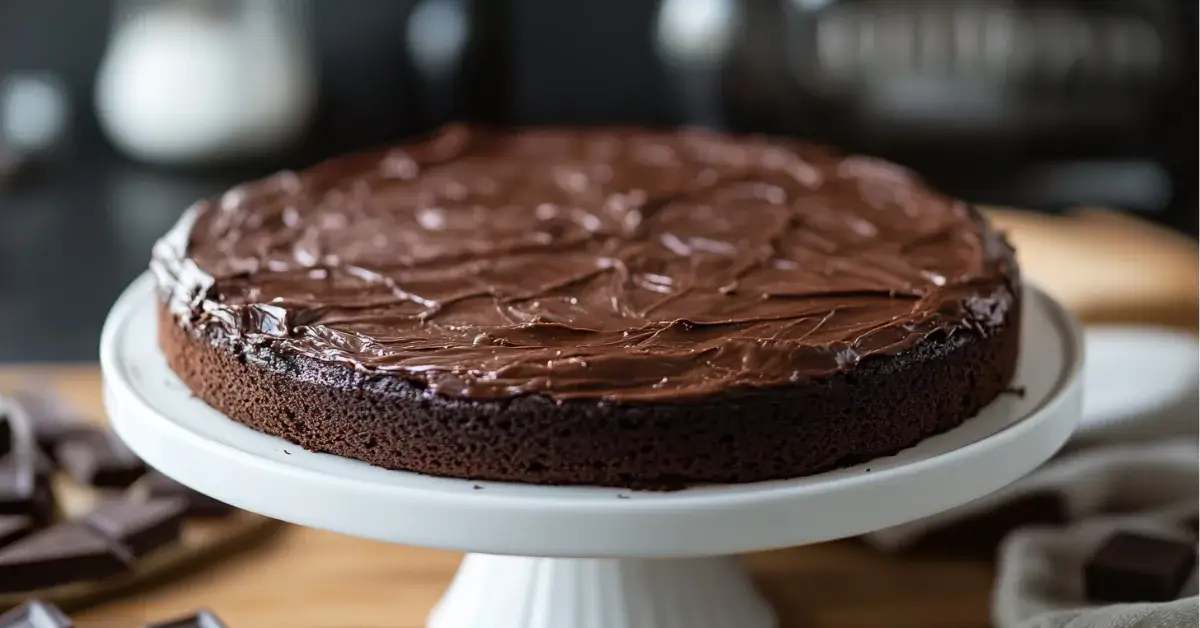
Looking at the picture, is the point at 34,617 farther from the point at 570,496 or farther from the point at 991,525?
the point at 991,525

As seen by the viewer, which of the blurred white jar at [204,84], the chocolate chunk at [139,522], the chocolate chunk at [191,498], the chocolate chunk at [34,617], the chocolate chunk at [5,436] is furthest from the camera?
the blurred white jar at [204,84]

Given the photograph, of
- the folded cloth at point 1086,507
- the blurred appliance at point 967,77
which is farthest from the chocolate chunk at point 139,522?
the blurred appliance at point 967,77

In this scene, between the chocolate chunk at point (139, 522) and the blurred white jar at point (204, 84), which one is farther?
the blurred white jar at point (204, 84)

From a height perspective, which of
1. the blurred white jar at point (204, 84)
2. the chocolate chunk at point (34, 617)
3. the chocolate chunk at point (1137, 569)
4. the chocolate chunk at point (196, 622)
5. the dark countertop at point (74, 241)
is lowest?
the chocolate chunk at point (1137, 569)

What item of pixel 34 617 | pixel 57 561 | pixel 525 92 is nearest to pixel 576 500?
pixel 34 617

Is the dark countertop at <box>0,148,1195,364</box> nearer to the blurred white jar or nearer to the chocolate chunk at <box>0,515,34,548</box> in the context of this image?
the blurred white jar

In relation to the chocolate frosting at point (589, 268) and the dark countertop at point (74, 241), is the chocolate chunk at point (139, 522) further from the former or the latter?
the dark countertop at point (74, 241)
